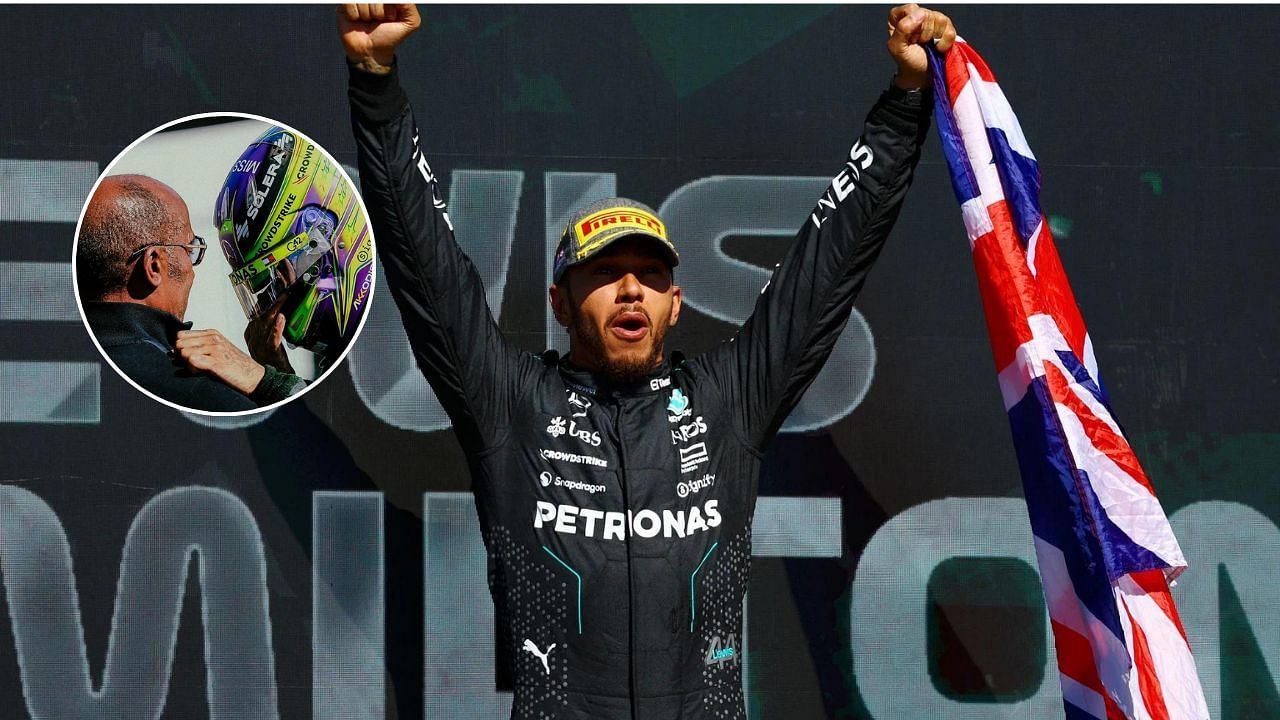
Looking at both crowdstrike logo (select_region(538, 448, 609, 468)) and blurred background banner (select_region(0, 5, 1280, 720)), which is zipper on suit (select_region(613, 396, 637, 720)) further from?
blurred background banner (select_region(0, 5, 1280, 720))

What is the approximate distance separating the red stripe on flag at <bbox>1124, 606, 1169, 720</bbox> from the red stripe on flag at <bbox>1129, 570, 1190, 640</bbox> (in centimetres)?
6

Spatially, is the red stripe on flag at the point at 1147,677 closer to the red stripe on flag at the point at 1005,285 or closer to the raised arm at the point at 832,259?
the red stripe on flag at the point at 1005,285

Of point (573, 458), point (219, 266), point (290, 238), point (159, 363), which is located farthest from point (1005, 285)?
point (159, 363)

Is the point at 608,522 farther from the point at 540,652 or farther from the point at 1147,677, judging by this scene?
the point at 1147,677

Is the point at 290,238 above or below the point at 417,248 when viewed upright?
above

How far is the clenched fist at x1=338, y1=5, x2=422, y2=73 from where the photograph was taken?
7.72ft

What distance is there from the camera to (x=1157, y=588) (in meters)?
2.54

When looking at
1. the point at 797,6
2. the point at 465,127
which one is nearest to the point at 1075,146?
the point at 797,6

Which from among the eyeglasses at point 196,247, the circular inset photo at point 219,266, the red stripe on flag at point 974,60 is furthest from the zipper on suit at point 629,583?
the eyeglasses at point 196,247

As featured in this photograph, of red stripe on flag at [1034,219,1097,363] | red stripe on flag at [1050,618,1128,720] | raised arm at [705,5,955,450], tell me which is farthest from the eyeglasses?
red stripe on flag at [1050,618,1128,720]

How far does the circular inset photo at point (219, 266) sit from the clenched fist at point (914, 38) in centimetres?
139

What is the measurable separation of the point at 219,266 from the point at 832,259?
153 cm

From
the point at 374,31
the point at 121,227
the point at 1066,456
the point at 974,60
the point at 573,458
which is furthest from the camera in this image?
the point at 121,227

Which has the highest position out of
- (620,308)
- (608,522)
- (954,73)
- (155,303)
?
(954,73)
